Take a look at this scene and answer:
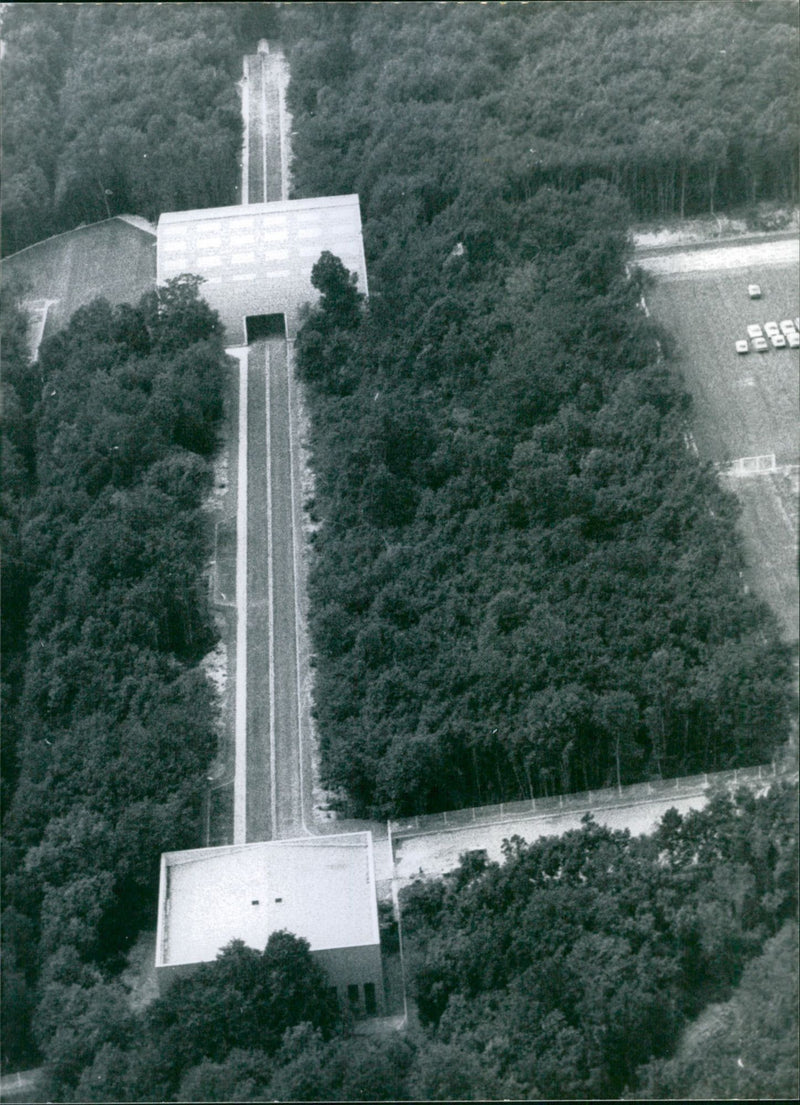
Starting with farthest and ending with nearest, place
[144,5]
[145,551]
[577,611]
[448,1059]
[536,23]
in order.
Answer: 1. [144,5]
2. [536,23]
3. [145,551]
4. [577,611]
5. [448,1059]

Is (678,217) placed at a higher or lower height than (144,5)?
lower

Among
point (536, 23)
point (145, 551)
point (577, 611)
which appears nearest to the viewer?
point (577, 611)

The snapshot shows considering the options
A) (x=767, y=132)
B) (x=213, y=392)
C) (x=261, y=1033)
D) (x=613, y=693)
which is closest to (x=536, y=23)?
(x=767, y=132)

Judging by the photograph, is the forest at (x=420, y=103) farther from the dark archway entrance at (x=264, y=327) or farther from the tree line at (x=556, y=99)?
the dark archway entrance at (x=264, y=327)

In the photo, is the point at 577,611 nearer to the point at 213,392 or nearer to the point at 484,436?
the point at 484,436

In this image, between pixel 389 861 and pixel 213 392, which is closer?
pixel 389 861

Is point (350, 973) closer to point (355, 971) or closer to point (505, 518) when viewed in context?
point (355, 971)

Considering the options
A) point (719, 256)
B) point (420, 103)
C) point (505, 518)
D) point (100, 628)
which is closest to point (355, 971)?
point (100, 628)

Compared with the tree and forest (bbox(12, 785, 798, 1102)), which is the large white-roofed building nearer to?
the tree
